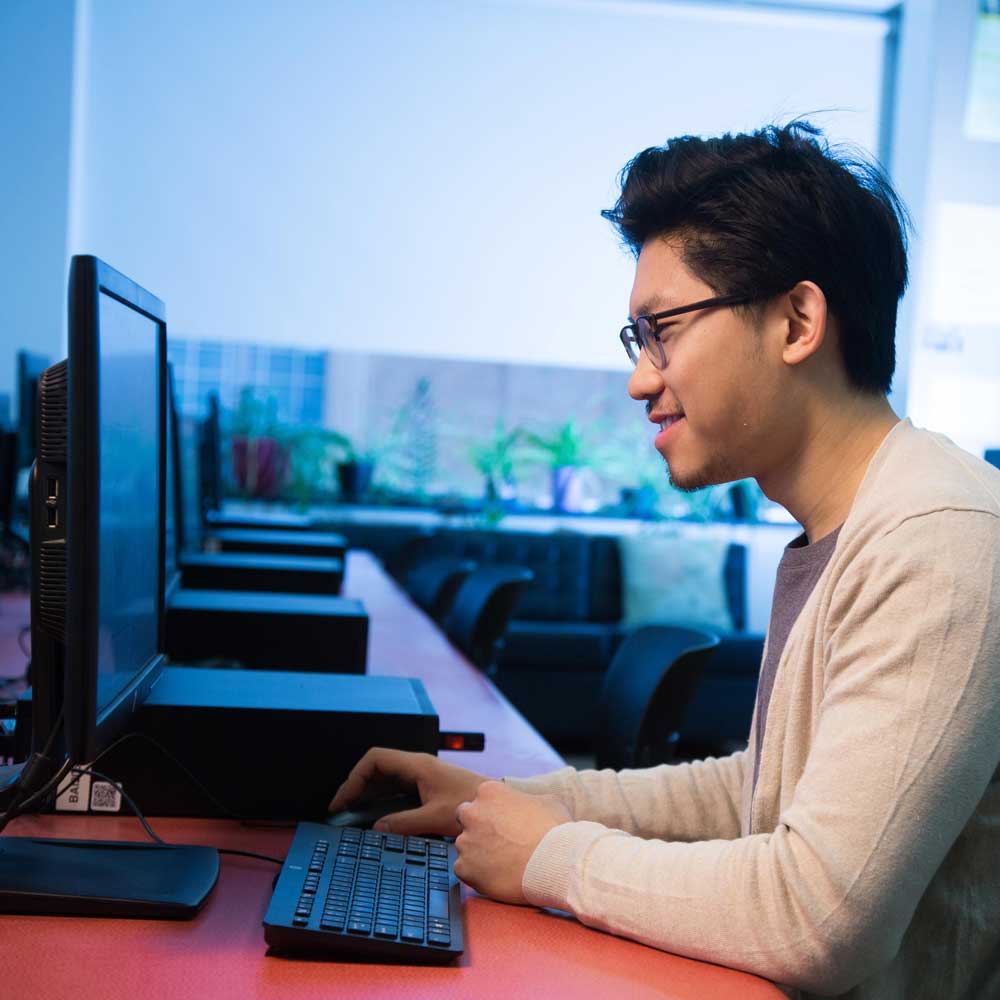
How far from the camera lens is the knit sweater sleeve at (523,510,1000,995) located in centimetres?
90

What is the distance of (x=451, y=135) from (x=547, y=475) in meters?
1.83

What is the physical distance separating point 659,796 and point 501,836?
1.05ft

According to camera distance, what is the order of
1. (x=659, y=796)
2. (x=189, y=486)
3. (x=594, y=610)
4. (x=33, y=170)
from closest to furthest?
(x=659, y=796) → (x=189, y=486) → (x=33, y=170) → (x=594, y=610)

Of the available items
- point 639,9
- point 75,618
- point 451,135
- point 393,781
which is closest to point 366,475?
point 451,135

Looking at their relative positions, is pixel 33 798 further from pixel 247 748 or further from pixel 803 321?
pixel 803 321

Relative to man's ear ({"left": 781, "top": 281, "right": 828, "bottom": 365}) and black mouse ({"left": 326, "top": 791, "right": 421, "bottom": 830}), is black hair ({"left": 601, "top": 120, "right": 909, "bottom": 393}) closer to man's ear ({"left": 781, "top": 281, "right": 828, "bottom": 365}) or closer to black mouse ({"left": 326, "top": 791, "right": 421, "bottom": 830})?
man's ear ({"left": 781, "top": 281, "right": 828, "bottom": 365})

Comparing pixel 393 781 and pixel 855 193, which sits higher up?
pixel 855 193

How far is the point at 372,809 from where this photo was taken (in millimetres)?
1260

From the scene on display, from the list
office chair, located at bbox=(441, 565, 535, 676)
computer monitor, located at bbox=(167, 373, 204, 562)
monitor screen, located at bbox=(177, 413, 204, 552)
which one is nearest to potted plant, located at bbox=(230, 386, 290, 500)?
computer monitor, located at bbox=(167, 373, 204, 562)

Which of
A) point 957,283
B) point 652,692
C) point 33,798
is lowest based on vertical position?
point 652,692

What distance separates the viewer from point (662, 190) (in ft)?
4.04

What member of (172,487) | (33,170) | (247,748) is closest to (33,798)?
(247,748)

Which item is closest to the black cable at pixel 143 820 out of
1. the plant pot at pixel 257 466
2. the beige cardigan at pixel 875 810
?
the beige cardigan at pixel 875 810

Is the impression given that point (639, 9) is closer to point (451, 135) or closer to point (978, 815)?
point (451, 135)
